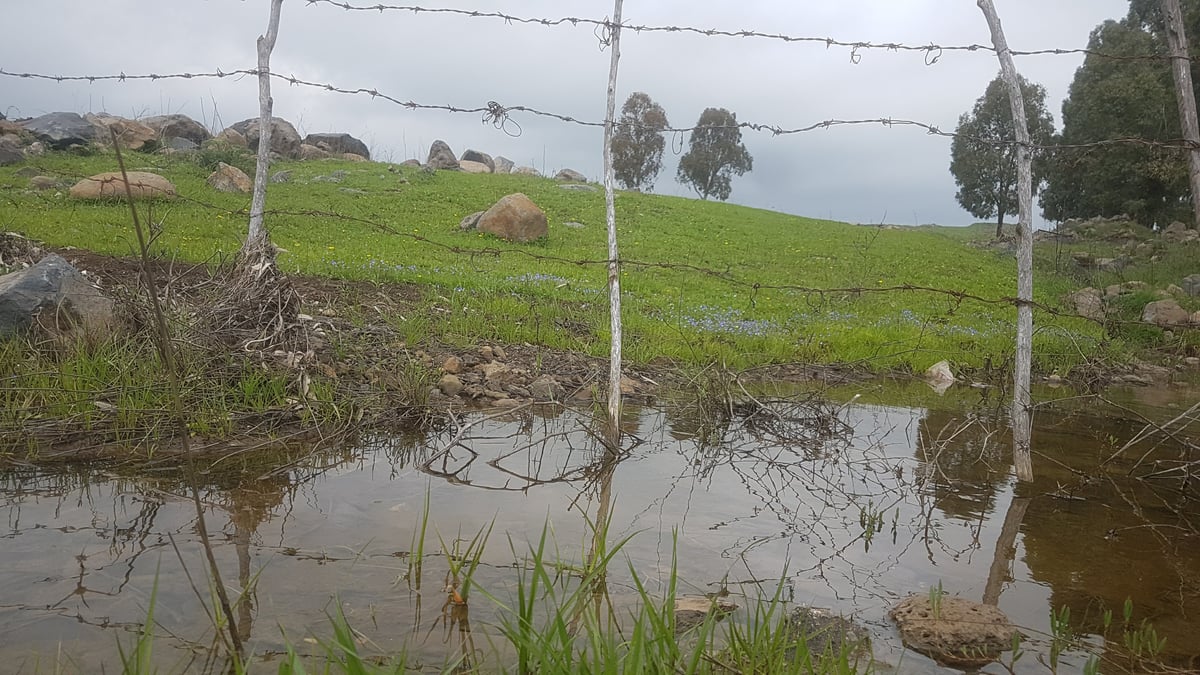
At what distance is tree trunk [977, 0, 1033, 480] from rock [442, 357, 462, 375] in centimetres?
409

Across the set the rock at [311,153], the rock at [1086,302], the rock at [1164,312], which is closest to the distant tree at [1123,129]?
the rock at [1086,302]

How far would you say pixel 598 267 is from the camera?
16031 mm

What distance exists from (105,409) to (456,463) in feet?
6.74

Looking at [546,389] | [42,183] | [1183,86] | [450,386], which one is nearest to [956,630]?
[546,389]

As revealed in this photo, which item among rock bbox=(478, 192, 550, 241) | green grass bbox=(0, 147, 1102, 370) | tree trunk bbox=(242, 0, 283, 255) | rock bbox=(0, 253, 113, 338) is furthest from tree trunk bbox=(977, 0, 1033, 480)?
rock bbox=(478, 192, 550, 241)

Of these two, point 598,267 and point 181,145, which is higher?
point 181,145

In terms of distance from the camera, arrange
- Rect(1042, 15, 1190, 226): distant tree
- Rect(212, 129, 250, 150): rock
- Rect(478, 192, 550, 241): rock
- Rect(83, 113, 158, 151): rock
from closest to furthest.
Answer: Rect(478, 192, 550, 241): rock < Rect(83, 113, 158, 151): rock < Rect(1042, 15, 1190, 226): distant tree < Rect(212, 129, 250, 150): rock

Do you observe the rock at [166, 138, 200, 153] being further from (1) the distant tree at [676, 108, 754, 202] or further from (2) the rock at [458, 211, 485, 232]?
(1) the distant tree at [676, 108, 754, 202]

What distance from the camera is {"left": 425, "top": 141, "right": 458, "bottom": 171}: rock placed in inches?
1387

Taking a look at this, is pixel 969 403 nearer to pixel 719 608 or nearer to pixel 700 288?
pixel 719 608

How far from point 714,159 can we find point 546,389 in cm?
5836

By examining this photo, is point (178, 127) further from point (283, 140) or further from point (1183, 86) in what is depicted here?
point (1183, 86)

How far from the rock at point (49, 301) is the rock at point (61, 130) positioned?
2105 cm

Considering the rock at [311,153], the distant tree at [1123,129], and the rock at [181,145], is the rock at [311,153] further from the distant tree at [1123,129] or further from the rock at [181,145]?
the distant tree at [1123,129]
